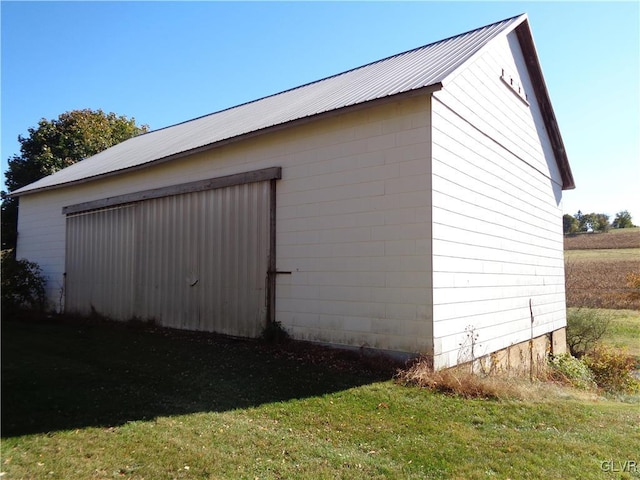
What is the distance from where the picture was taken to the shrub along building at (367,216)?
7.76m

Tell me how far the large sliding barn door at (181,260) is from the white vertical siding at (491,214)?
3.53 metres

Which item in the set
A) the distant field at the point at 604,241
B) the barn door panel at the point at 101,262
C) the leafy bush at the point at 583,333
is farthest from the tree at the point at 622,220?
the barn door panel at the point at 101,262

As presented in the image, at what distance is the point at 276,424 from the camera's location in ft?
17.3

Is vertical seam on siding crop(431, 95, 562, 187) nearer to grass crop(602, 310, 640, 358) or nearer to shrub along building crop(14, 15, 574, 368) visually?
shrub along building crop(14, 15, 574, 368)

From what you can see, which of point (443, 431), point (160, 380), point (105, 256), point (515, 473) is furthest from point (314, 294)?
point (105, 256)

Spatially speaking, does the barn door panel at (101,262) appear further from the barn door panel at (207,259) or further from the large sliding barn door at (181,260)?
the barn door panel at (207,259)

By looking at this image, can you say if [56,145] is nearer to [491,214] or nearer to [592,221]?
[491,214]

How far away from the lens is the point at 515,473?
166 inches

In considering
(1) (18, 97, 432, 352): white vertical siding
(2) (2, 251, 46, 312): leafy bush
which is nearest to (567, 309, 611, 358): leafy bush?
(1) (18, 97, 432, 352): white vertical siding

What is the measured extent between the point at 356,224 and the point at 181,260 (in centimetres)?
504

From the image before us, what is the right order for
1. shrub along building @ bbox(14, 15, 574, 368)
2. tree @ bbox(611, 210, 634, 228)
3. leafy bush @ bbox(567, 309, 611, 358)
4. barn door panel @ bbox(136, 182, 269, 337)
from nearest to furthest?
1. shrub along building @ bbox(14, 15, 574, 368)
2. barn door panel @ bbox(136, 182, 269, 337)
3. leafy bush @ bbox(567, 309, 611, 358)
4. tree @ bbox(611, 210, 634, 228)

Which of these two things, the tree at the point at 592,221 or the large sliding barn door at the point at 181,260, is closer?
the large sliding barn door at the point at 181,260

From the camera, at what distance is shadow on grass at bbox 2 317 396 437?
213 inches

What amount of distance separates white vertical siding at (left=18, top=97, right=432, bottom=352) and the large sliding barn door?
0.60 metres
